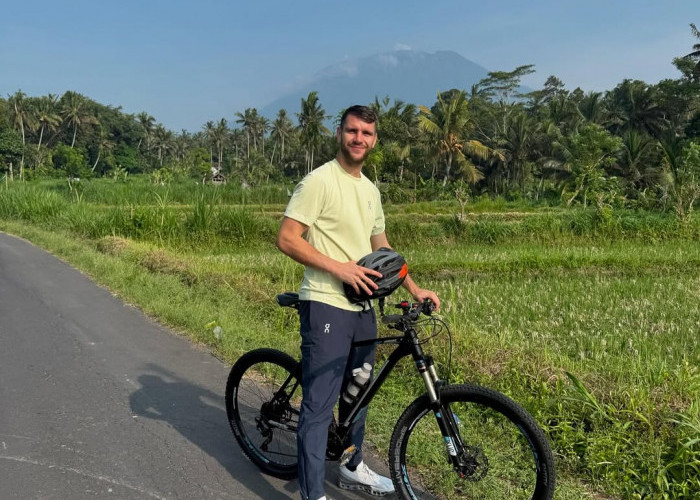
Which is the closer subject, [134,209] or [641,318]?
[641,318]

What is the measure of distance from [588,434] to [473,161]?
139ft

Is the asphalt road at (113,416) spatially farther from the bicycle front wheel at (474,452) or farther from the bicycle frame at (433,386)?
the bicycle frame at (433,386)

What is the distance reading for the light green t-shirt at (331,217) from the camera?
2.53 meters

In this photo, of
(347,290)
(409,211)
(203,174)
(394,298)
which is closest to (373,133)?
(347,290)

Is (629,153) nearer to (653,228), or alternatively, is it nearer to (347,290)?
(653,228)

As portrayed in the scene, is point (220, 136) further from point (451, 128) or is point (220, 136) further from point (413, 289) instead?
point (413, 289)

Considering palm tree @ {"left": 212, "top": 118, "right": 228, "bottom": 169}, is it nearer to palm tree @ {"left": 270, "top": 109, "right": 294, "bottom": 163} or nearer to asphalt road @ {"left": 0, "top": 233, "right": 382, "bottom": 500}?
palm tree @ {"left": 270, "top": 109, "right": 294, "bottom": 163}

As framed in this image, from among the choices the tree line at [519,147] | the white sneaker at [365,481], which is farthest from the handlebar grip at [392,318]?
the tree line at [519,147]

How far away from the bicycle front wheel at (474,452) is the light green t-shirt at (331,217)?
65 cm

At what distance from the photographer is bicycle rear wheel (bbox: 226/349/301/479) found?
128 inches

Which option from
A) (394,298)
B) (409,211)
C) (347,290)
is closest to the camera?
(347,290)

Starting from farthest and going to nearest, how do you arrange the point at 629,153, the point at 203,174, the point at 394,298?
the point at 203,174 < the point at 629,153 < the point at 394,298

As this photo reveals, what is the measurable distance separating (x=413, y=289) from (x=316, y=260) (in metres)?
0.64

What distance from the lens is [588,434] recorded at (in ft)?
11.1
